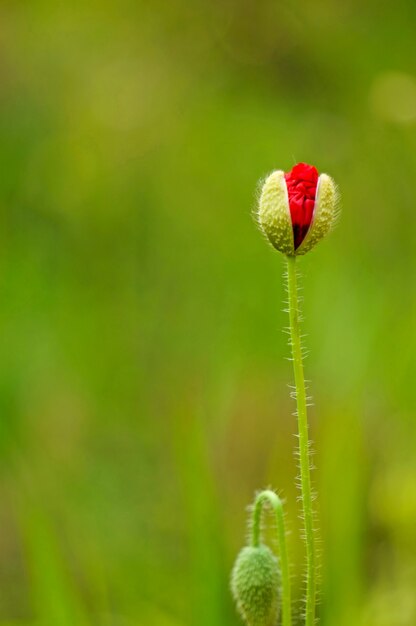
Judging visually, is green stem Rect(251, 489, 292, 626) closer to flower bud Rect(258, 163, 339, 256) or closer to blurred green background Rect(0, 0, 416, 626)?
flower bud Rect(258, 163, 339, 256)

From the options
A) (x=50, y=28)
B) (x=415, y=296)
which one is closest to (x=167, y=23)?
(x=50, y=28)

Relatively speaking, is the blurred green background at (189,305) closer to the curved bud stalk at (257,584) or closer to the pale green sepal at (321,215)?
the curved bud stalk at (257,584)

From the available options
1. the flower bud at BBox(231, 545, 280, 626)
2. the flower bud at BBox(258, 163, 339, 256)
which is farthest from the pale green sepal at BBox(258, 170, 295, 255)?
the flower bud at BBox(231, 545, 280, 626)

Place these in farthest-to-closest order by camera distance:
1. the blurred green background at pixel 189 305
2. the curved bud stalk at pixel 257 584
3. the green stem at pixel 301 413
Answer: the blurred green background at pixel 189 305
the curved bud stalk at pixel 257 584
the green stem at pixel 301 413

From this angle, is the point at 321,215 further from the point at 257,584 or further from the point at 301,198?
the point at 257,584

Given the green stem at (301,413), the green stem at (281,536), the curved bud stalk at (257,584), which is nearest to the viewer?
the green stem at (301,413)

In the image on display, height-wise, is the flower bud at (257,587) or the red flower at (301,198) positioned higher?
the red flower at (301,198)

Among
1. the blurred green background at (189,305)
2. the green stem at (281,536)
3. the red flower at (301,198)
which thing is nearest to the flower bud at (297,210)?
the red flower at (301,198)

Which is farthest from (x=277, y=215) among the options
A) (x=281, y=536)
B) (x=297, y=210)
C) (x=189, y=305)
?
(x=189, y=305)
